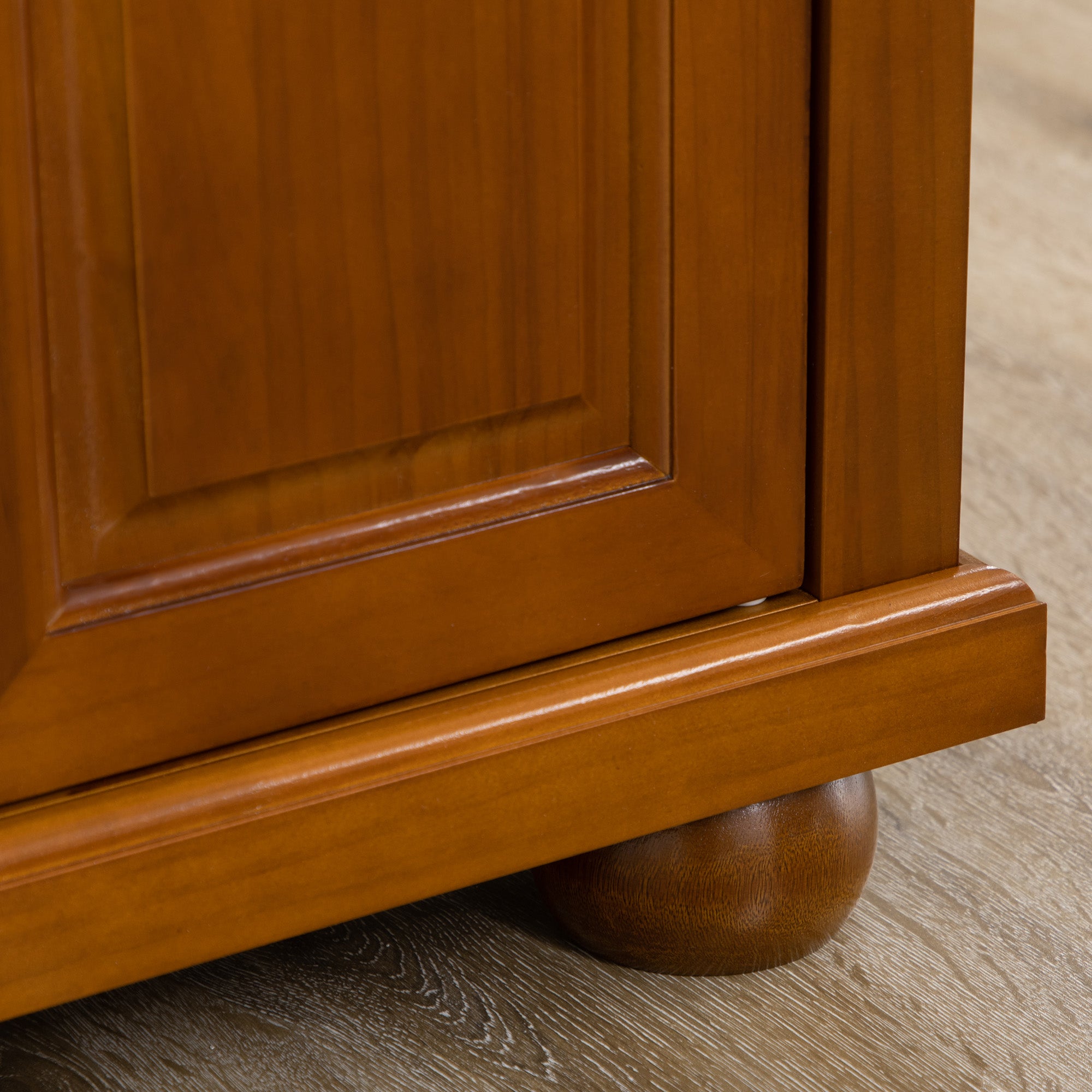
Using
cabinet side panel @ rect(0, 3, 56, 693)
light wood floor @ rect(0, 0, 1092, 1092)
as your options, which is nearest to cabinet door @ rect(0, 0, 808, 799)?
cabinet side panel @ rect(0, 3, 56, 693)

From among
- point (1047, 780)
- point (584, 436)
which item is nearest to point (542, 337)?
point (584, 436)

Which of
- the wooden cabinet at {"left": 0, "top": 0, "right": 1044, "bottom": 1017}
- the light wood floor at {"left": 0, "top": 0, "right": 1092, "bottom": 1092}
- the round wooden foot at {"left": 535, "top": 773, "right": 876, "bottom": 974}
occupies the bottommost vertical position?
the light wood floor at {"left": 0, "top": 0, "right": 1092, "bottom": 1092}

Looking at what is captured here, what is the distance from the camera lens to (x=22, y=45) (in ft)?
1.08

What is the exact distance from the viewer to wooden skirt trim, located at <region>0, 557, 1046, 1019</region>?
1.25 ft

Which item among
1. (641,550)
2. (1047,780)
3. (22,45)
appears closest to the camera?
(22,45)

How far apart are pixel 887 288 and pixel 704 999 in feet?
0.79

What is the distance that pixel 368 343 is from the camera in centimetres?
39

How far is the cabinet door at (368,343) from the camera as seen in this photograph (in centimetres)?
35

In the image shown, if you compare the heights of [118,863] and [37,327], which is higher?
[37,327]

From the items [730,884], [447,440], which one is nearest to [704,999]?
[730,884]

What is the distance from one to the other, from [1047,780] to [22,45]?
490mm

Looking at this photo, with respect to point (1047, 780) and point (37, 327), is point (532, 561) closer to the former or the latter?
point (37, 327)

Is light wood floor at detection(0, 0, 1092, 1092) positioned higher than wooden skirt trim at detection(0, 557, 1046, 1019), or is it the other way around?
wooden skirt trim at detection(0, 557, 1046, 1019)

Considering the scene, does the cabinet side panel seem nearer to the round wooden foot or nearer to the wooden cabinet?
the wooden cabinet
